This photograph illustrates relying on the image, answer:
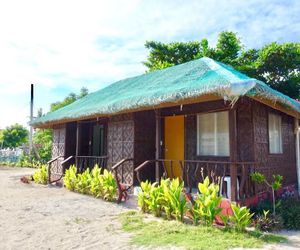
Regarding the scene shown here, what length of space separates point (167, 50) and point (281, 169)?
42.8 ft

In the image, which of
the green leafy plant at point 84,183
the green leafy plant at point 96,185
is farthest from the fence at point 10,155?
the green leafy plant at point 96,185

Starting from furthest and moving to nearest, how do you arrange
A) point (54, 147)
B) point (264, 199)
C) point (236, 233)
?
1. point (54, 147)
2. point (264, 199)
3. point (236, 233)

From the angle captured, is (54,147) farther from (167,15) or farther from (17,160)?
(17,160)

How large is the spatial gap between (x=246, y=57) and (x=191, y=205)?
14.7 m

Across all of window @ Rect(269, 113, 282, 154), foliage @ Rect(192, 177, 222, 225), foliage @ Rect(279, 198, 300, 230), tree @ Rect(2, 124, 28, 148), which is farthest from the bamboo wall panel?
tree @ Rect(2, 124, 28, 148)

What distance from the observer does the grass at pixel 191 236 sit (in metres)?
4.38

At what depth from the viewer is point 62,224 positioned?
18.3ft

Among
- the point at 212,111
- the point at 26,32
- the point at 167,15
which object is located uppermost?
the point at 167,15

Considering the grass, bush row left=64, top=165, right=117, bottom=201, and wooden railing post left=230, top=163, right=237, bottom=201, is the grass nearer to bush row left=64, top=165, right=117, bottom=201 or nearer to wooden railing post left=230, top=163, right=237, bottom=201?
wooden railing post left=230, top=163, right=237, bottom=201

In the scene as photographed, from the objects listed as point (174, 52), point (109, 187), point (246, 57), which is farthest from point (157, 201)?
point (174, 52)

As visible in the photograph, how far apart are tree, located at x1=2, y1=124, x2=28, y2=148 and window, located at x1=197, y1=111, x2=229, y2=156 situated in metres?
26.1

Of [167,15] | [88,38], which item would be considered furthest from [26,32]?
[167,15]

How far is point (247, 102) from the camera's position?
23.0ft

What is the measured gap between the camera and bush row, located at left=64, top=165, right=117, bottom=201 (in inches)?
307
